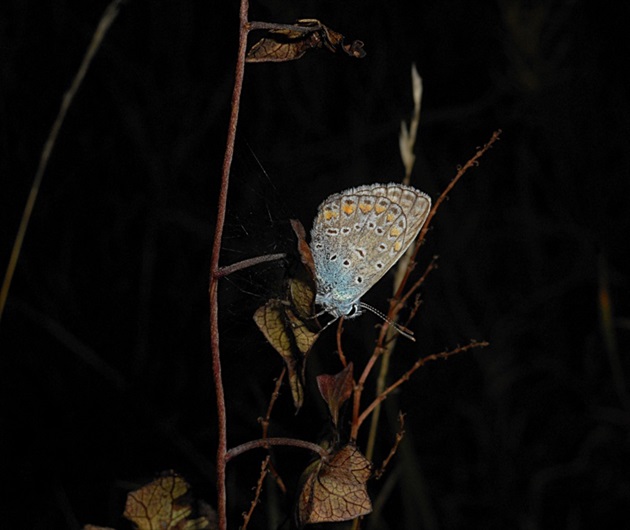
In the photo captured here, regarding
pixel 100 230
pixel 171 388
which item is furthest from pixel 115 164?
pixel 171 388

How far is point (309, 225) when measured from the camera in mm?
2006

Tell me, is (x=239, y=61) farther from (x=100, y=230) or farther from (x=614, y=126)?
(x=614, y=126)

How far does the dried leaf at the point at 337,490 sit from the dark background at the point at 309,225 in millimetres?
877

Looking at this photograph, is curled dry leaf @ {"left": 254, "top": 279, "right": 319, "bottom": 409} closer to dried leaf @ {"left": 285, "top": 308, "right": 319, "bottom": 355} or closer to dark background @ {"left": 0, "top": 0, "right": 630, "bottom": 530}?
dried leaf @ {"left": 285, "top": 308, "right": 319, "bottom": 355}

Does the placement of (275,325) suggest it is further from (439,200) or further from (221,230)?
(439,200)

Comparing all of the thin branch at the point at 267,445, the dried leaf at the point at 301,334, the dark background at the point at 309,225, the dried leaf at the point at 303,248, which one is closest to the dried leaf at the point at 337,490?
the thin branch at the point at 267,445

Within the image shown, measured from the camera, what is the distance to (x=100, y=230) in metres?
2.49

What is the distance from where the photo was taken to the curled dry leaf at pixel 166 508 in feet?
3.56

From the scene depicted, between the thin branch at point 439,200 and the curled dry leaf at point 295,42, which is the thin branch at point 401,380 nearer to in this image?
the thin branch at point 439,200

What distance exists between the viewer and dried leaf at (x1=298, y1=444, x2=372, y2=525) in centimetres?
93

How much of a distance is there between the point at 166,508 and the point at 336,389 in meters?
0.29

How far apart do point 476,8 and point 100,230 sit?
1655mm

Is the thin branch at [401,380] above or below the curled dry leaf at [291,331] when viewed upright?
below

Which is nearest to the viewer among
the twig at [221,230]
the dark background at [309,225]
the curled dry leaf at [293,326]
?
the twig at [221,230]
